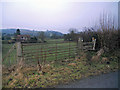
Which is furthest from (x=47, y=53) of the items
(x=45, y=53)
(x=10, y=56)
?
(x=10, y=56)

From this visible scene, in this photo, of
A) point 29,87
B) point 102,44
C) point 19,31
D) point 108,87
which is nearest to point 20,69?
point 29,87

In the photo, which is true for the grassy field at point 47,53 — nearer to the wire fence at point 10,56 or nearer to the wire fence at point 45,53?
the wire fence at point 45,53

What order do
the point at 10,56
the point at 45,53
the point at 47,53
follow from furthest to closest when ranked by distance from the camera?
the point at 47,53 < the point at 10,56 < the point at 45,53

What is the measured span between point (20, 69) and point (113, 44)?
25.3ft

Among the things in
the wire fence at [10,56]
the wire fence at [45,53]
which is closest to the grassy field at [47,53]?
the wire fence at [45,53]

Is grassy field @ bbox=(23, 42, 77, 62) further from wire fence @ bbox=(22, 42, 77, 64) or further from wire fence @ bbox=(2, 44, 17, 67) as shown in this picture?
wire fence @ bbox=(2, 44, 17, 67)

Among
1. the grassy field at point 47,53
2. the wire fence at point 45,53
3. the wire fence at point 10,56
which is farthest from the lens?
the grassy field at point 47,53

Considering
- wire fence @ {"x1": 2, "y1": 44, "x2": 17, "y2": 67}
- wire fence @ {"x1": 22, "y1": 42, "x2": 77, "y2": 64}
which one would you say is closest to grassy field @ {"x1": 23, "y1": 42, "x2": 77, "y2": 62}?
wire fence @ {"x1": 22, "y1": 42, "x2": 77, "y2": 64}

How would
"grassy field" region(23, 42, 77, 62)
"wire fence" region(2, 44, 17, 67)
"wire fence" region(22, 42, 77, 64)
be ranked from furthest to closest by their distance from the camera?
"grassy field" region(23, 42, 77, 62), "wire fence" region(22, 42, 77, 64), "wire fence" region(2, 44, 17, 67)

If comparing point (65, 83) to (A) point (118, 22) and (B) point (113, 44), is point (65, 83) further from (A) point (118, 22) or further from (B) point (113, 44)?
(A) point (118, 22)

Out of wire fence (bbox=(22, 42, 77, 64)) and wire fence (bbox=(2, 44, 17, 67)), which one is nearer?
wire fence (bbox=(2, 44, 17, 67))

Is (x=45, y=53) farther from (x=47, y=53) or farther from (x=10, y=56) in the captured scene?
(x=10, y=56)

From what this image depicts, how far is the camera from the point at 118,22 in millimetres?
9109

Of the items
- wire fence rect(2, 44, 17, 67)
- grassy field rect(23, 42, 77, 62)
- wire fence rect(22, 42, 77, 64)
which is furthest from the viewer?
grassy field rect(23, 42, 77, 62)
